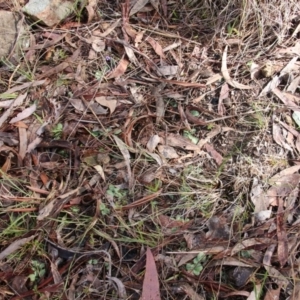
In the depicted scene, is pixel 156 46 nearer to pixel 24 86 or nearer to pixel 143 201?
pixel 24 86

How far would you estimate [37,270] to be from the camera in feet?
5.90

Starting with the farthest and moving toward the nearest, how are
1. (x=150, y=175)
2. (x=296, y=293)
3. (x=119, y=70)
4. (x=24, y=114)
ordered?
(x=119, y=70)
(x=24, y=114)
(x=150, y=175)
(x=296, y=293)

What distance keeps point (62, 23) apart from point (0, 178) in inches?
33.0

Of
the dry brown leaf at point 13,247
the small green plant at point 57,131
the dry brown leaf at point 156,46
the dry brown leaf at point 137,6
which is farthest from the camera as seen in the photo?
the dry brown leaf at point 137,6

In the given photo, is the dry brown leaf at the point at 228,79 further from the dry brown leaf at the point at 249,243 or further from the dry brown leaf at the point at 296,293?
the dry brown leaf at the point at 296,293

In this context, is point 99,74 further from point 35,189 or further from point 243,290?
point 243,290

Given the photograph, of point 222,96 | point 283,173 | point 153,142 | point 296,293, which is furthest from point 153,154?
point 296,293

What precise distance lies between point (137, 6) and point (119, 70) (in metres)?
0.38

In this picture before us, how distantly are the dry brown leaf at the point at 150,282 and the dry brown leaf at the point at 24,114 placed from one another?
0.81 metres

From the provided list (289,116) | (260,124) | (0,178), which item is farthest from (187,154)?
(0,178)

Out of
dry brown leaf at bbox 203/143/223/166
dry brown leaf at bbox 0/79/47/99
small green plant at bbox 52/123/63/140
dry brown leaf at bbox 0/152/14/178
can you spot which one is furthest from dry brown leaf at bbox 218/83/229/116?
dry brown leaf at bbox 0/152/14/178

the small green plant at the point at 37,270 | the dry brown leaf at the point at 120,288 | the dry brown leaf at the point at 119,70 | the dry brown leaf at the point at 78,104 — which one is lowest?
the small green plant at the point at 37,270

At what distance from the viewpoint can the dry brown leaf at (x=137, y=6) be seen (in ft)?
7.73

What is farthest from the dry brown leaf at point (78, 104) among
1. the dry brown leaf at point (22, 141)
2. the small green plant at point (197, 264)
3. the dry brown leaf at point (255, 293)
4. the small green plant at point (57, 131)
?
the dry brown leaf at point (255, 293)
